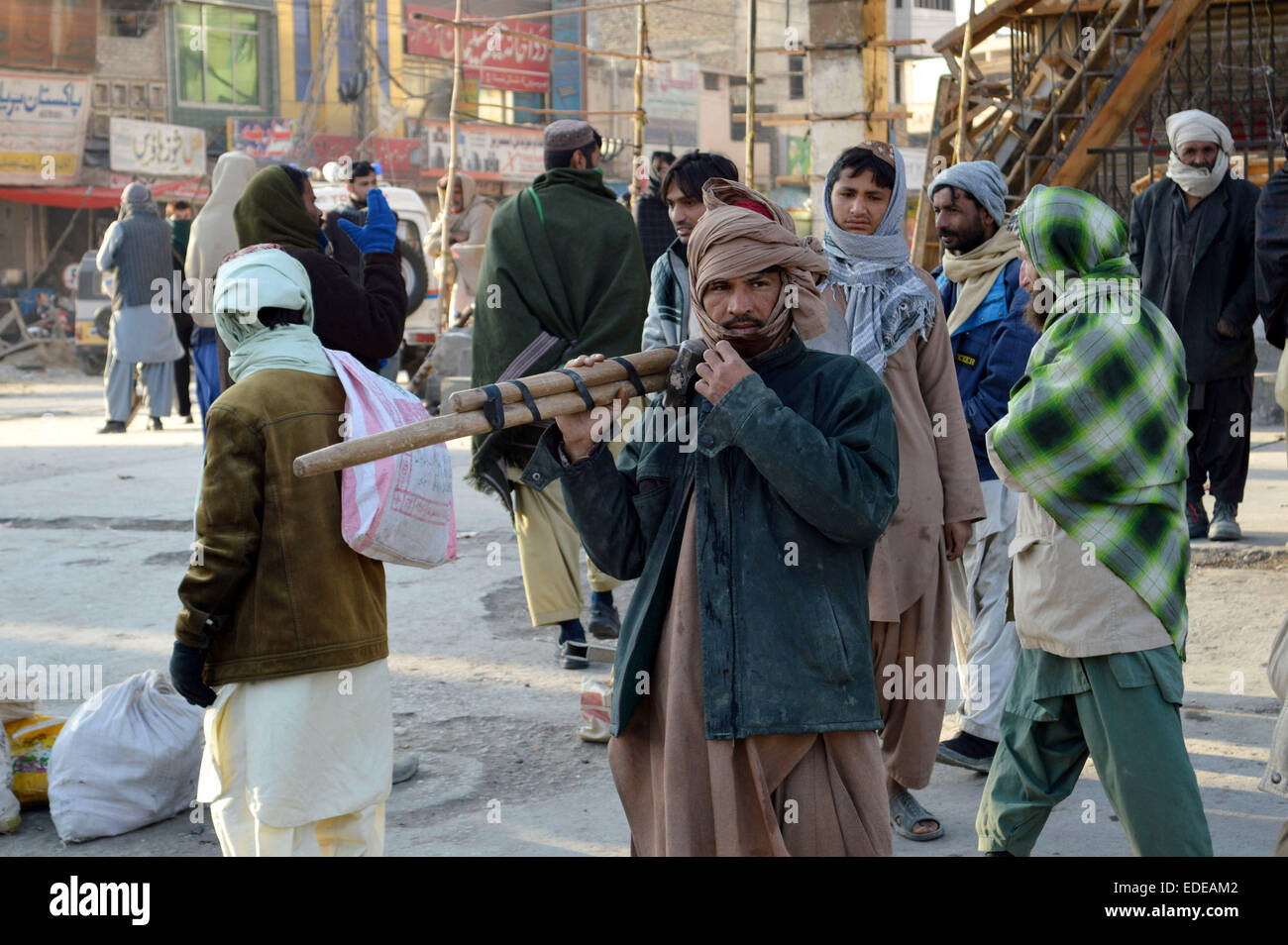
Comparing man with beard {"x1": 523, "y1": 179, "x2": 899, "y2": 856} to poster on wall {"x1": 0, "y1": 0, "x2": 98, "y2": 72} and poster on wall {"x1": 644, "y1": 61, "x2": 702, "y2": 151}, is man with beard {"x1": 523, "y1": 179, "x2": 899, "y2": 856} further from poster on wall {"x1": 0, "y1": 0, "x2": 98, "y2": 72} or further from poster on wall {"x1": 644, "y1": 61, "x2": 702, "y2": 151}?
poster on wall {"x1": 644, "y1": 61, "x2": 702, "y2": 151}

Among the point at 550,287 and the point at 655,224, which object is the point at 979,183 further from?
the point at 655,224

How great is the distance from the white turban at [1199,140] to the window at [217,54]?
26.1m

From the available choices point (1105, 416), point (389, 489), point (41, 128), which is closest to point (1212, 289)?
point (1105, 416)

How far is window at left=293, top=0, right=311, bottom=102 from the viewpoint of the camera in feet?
102

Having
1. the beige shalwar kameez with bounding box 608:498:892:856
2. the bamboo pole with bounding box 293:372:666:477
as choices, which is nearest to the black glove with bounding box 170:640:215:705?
the bamboo pole with bounding box 293:372:666:477

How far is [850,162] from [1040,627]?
144 cm

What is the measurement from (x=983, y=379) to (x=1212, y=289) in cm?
333

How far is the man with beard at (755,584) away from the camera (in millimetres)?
2344

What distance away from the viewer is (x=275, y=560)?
9.70ft

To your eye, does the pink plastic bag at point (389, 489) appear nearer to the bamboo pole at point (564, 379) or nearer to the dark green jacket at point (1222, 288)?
the bamboo pole at point (564, 379)

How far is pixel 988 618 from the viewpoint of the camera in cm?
443

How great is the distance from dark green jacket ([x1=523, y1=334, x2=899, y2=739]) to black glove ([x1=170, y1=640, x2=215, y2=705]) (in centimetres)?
92

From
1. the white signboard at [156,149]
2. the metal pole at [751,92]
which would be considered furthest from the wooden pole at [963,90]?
the white signboard at [156,149]
